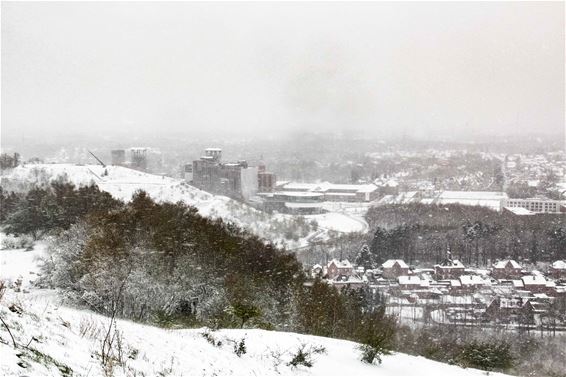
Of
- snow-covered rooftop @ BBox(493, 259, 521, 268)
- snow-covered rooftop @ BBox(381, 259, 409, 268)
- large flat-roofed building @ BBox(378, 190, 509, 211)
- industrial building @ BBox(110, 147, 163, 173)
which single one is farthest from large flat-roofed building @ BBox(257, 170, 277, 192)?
snow-covered rooftop @ BBox(493, 259, 521, 268)

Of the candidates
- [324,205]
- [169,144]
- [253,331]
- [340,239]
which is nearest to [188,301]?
[253,331]

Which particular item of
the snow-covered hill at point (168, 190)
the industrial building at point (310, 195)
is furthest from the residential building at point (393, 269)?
the industrial building at point (310, 195)

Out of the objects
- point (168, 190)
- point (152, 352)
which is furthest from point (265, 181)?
point (152, 352)

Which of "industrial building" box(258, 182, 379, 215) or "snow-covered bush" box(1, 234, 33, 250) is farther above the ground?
"snow-covered bush" box(1, 234, 33, 250)

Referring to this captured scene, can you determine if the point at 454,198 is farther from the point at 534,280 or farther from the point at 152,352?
the point at 152,352

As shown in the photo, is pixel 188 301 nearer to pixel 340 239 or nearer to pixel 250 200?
pixel 340 239

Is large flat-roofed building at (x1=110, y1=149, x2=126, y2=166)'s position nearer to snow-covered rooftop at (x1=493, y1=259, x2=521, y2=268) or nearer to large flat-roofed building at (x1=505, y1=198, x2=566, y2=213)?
snow-covered rooftop at (x1=493, y1=259, x2=521, y2=268)
